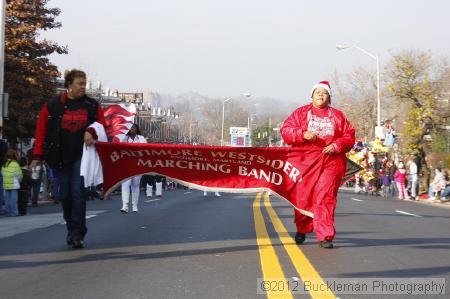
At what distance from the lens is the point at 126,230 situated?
39.1 ft

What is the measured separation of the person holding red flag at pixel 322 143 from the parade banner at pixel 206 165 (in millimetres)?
311

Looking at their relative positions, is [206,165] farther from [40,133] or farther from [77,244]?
[40,133]

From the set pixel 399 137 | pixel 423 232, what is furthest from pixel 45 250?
pixel 399 137

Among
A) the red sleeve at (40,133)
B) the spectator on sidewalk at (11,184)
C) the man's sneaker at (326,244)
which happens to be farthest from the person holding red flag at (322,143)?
the spectator on sidewalk at (11,184)

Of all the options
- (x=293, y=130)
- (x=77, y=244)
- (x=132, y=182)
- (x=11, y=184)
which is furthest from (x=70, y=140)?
(x=11, y=184)

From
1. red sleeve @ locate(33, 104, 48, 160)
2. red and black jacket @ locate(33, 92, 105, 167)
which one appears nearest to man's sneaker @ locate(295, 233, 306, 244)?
red and black jacket @ locate(33, 92, 105, 167)

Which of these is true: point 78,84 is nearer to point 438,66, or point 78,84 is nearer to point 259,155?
point 259,155

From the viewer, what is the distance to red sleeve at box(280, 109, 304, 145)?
9.22 meters

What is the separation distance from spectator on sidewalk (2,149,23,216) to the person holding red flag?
10.8 metres

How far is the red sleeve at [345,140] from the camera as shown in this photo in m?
9.07

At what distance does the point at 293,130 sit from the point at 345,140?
618 mm

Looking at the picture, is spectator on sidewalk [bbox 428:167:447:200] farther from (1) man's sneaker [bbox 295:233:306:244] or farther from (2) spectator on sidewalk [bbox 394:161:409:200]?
(1) man's sneaker [bbox 295:233:306:244]

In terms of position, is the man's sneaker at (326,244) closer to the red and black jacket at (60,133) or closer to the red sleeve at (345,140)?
the red sleeve at (345,140)

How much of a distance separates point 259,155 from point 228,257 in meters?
1.70
